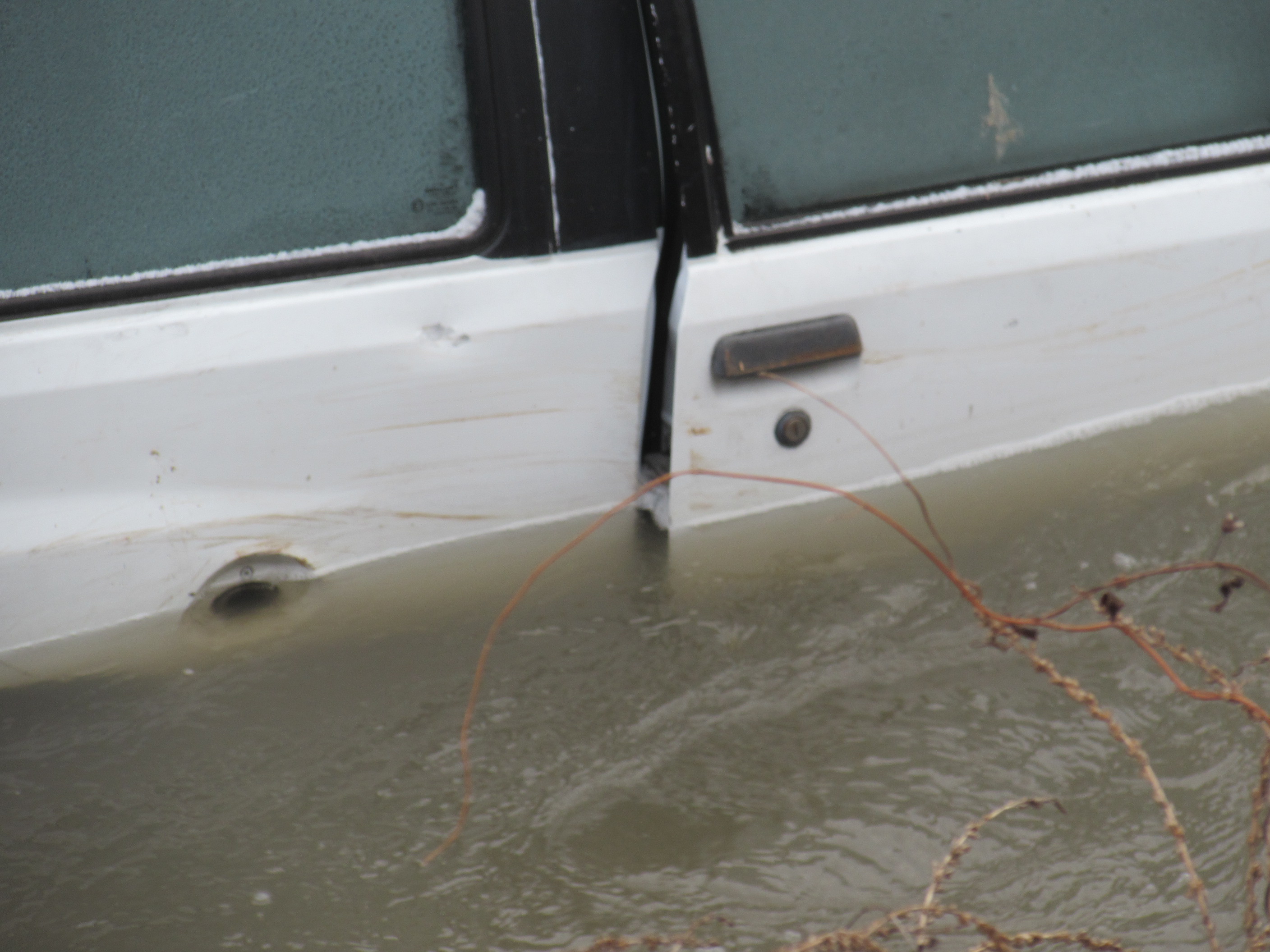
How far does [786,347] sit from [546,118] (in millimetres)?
527

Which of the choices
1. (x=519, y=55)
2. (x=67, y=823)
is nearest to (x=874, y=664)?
(x=519, y=55)

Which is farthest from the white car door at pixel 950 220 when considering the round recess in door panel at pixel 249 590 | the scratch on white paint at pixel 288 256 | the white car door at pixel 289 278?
the round recess in door panel at pixel 249 590

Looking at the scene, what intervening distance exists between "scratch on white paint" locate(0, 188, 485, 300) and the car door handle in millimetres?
438

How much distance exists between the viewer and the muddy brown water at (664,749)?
1634 millimetres

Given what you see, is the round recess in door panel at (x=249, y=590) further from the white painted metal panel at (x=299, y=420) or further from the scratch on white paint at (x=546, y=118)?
the scratch on white paint at (x=546, y=118)

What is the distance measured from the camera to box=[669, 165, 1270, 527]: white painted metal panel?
6.29ft

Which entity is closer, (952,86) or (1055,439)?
(952,86)

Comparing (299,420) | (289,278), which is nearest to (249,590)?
(299,420)

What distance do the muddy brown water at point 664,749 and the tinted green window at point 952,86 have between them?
0.57 m

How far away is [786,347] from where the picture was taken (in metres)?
1.91

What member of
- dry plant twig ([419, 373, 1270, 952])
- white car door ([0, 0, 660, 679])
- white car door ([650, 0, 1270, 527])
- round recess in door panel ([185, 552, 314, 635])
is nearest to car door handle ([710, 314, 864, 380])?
white car door ([650, 0, 1270, 527])

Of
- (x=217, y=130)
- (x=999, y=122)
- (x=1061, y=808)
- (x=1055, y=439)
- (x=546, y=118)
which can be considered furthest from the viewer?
(x=1055, y=439)

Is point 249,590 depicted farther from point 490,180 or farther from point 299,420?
point 490,180

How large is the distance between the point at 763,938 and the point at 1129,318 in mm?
1293
